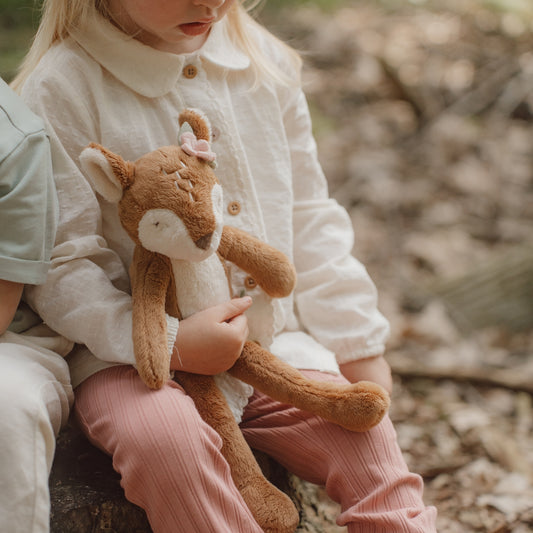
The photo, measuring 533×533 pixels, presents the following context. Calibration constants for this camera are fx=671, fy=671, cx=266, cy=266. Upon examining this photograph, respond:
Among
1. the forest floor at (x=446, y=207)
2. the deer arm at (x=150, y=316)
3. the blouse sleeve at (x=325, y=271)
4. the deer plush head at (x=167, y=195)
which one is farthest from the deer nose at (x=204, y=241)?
the forest floor at (x=446, y=207)

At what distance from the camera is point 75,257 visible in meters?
1.18

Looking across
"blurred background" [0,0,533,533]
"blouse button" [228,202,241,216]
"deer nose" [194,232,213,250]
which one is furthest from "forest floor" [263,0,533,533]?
"deer nose" [194,232,213,250]

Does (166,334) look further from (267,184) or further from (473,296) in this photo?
(473,296)

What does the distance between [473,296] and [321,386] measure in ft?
5.06

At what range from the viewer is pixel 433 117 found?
3500 mm

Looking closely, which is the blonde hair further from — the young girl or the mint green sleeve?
the mint green sleeve

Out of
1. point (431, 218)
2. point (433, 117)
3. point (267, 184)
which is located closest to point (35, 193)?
point (267, 184)

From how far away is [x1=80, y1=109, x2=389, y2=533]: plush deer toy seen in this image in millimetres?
1055

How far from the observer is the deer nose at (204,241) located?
106 centimetres

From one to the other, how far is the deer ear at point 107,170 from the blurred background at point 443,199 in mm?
876

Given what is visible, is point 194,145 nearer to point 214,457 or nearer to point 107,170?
point 107,170

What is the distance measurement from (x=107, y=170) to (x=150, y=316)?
0.24 metres

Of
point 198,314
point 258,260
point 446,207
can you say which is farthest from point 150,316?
point 446,207

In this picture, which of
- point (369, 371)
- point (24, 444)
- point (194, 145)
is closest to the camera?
point (24, 444)
